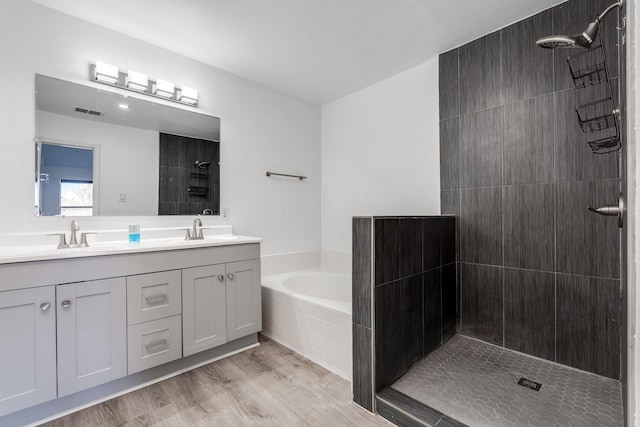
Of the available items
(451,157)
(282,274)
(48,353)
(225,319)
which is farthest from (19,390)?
(451,157)

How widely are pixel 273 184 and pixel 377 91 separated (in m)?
1.38

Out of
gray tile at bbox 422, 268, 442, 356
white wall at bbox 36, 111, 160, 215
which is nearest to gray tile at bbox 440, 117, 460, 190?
gray tile at bbox 422, 268, 442, 356

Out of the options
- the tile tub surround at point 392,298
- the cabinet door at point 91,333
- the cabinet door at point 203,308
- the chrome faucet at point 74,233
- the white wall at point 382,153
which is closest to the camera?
the cabinet door at point 91,333

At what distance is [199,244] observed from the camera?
2033mm

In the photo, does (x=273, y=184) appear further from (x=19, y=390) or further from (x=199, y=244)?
(x=19, y=390)

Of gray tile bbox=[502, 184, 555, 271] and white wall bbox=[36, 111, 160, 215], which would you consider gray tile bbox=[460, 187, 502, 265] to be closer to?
Result: gray tile bbox=[502, 184, 555, 271]

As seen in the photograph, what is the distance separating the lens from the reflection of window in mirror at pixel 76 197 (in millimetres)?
1937

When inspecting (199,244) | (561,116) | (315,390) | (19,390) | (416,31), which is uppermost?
(416,31)

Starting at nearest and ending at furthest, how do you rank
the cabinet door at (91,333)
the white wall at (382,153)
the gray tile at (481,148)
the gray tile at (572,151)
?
the cabinet door at (91,333) → the gray tile at (572,151) → the gray tile at (481,148) → the white wall at (382,153)

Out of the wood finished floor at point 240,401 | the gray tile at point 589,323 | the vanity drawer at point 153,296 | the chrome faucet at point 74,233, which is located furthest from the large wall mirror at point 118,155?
the gray tile at point 589,323

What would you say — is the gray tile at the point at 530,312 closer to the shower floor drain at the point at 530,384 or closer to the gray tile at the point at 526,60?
the shower floor drain at the point at 530,384

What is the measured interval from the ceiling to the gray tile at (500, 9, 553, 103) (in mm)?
69

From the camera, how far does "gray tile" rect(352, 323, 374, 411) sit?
1.64 m

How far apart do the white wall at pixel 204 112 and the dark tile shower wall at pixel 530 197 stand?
59.5 inches
